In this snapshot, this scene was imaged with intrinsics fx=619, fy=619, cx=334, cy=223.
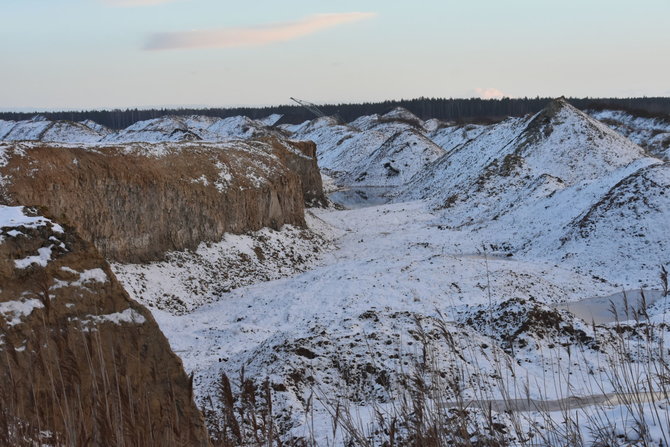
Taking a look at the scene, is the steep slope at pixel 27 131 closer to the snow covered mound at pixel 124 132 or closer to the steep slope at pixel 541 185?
the snow covered mound at pixel 124 132

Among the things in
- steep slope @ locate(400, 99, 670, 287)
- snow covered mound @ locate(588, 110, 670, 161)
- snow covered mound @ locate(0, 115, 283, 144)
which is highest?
snow covered mound @ locate(0, 115, 283, 144)

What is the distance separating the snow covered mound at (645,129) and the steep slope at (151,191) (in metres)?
41.0

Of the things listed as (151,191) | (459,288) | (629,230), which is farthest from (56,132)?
(629,230)

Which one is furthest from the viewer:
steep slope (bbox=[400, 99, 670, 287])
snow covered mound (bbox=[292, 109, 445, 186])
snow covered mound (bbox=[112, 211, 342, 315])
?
snow covered mound (bbox=[292, 109, 445, 186])

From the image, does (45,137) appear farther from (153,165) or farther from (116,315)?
(116,315)

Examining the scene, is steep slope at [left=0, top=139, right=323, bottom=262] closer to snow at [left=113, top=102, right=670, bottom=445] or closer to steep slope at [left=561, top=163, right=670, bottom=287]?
snow at [left=113, top=102, right=670, bottom=445]

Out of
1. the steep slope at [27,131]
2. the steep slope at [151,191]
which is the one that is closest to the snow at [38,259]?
the steep slope at [151,191]

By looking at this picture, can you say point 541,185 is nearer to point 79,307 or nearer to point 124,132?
point 79,307

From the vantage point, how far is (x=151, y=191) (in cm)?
2433

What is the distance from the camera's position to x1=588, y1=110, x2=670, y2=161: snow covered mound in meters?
66.2

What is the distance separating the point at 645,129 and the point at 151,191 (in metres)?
70.7

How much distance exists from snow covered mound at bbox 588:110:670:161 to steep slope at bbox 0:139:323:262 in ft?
135

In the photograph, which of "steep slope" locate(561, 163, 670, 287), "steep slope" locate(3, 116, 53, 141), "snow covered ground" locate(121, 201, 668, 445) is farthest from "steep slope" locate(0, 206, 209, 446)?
"steep slope" locate(3, 116, 53, 141)

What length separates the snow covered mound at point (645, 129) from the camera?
66.2 metres
